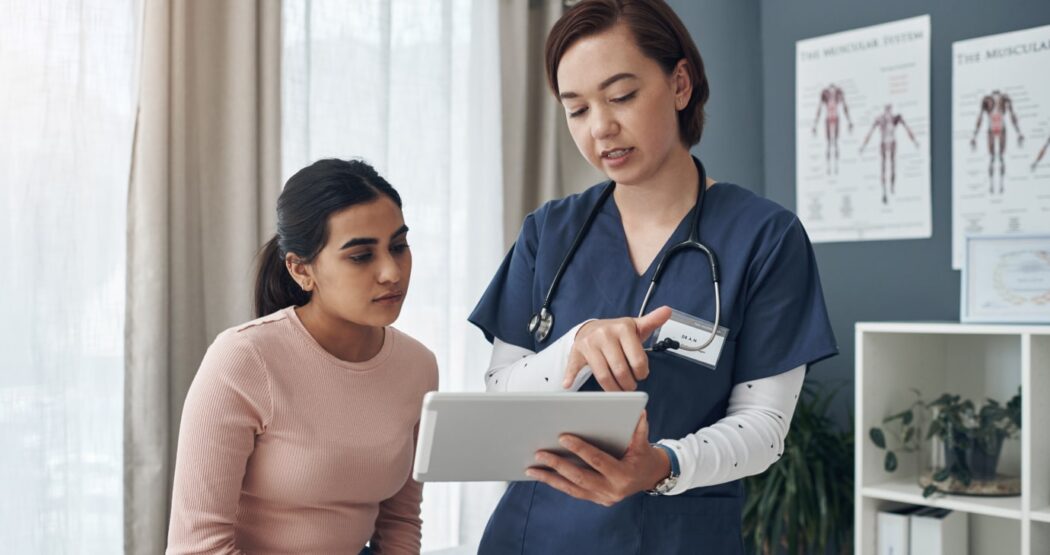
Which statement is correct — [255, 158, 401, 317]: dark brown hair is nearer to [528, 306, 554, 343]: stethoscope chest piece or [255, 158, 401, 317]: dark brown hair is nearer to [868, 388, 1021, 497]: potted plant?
[528, 306, 554, 343]: stethoscope chest piece

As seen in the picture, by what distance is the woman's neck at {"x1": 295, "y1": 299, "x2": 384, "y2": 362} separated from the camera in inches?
61.3

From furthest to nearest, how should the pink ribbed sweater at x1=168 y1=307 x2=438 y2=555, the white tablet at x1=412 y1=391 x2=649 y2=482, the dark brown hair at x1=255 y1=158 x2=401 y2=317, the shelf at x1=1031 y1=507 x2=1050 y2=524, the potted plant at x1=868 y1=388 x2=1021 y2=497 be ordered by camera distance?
the potted plant at x1=868 y1=388 x2=1021 y2=497 < the shelf at x1=1031 y1=507 x2=1050 y2=524 < the dark brown hair at x1=255 y1=158 x2=401 y2=317 < the pink ribbed sweater at x1=168 y1=307 x2=438 y2=555 < the white tablet at x1=412 y1=391 x2=649 y2=482

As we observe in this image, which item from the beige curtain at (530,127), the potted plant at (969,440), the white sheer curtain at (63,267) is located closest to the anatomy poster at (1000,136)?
the potted plant at (969,440)

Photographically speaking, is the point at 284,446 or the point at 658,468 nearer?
the point at 658,468

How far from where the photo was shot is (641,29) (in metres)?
1.34

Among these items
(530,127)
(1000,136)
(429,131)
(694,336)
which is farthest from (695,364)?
(530,127)

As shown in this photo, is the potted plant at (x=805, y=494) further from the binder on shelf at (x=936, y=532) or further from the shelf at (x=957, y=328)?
the shelf at (x=957, y=328)

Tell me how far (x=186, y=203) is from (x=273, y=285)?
3.13 feet

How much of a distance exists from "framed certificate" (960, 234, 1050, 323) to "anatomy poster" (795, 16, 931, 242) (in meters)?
0.38

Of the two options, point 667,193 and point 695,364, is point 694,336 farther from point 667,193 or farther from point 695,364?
point 667,193

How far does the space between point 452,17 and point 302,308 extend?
→ 1.90 meters

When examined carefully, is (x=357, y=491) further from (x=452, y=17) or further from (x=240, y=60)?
(x=452, y=17)

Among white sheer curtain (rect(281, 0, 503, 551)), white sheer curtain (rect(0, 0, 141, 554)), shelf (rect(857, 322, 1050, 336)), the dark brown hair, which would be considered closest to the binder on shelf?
shelf (rect(857, 322, 1050, 336))

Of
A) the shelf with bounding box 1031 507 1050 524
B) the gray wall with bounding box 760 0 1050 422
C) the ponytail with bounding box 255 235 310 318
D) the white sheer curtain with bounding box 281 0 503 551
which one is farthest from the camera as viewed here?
the white sheer curtain with bounding box 281 0 503 551
